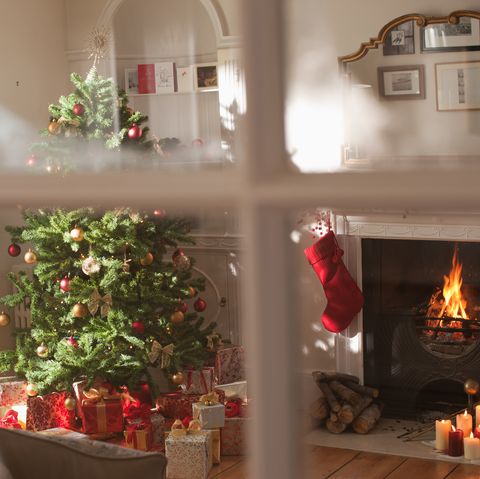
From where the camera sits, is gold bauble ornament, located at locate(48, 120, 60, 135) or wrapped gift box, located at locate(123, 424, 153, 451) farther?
wrapped gift box, located at locate(123, 424, 153, 451)

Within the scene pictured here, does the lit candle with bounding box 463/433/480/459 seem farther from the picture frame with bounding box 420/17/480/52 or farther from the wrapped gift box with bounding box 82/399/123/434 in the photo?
the wrapped gift box with bounding box 82/399/123/434

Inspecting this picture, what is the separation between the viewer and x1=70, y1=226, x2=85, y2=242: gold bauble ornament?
6.54 feet

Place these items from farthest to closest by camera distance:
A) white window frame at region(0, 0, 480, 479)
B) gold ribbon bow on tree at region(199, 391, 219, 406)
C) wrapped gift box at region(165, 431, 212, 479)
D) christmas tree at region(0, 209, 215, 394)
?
1. christmas tree at region(0, 209, 215, 394)
2. gold ribbon bow on tree at region(199, 391, 219, 406)
3. wrapped gift box at region(165, 431, 212, 479)
4. white window frame at region(0, 0, 480, 479)

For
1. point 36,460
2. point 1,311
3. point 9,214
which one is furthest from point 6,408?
point 36,460

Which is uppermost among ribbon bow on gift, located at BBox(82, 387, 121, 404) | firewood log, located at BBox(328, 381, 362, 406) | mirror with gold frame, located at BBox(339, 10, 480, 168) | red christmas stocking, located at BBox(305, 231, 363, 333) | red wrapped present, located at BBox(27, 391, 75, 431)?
mirror with gold frame, located at BBox(339, 10, 480, 168)

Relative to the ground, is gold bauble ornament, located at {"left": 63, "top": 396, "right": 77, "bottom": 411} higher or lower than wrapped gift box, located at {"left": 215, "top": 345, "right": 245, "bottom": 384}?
lower

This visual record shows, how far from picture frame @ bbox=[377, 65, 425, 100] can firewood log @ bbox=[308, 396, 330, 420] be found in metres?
0.16

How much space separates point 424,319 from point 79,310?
1452mm

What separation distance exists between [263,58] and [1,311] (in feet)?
6.97

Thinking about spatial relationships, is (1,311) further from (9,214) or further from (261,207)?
(261,207)

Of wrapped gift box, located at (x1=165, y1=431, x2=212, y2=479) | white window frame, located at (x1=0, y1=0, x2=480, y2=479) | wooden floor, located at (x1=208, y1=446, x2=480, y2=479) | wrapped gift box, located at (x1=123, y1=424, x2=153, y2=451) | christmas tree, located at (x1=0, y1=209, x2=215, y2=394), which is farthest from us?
christmas tree, located at (x1=0, y1=209, x2=215, y2=394)

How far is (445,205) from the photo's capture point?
325 mm

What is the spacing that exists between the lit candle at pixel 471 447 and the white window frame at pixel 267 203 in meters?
0.11

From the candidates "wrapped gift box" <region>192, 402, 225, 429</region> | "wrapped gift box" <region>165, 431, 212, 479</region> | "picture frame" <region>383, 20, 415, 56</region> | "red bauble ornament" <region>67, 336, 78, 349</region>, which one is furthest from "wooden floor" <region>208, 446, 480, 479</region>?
"red bauble ornament" <region>67, 336, 78, 349</region>
